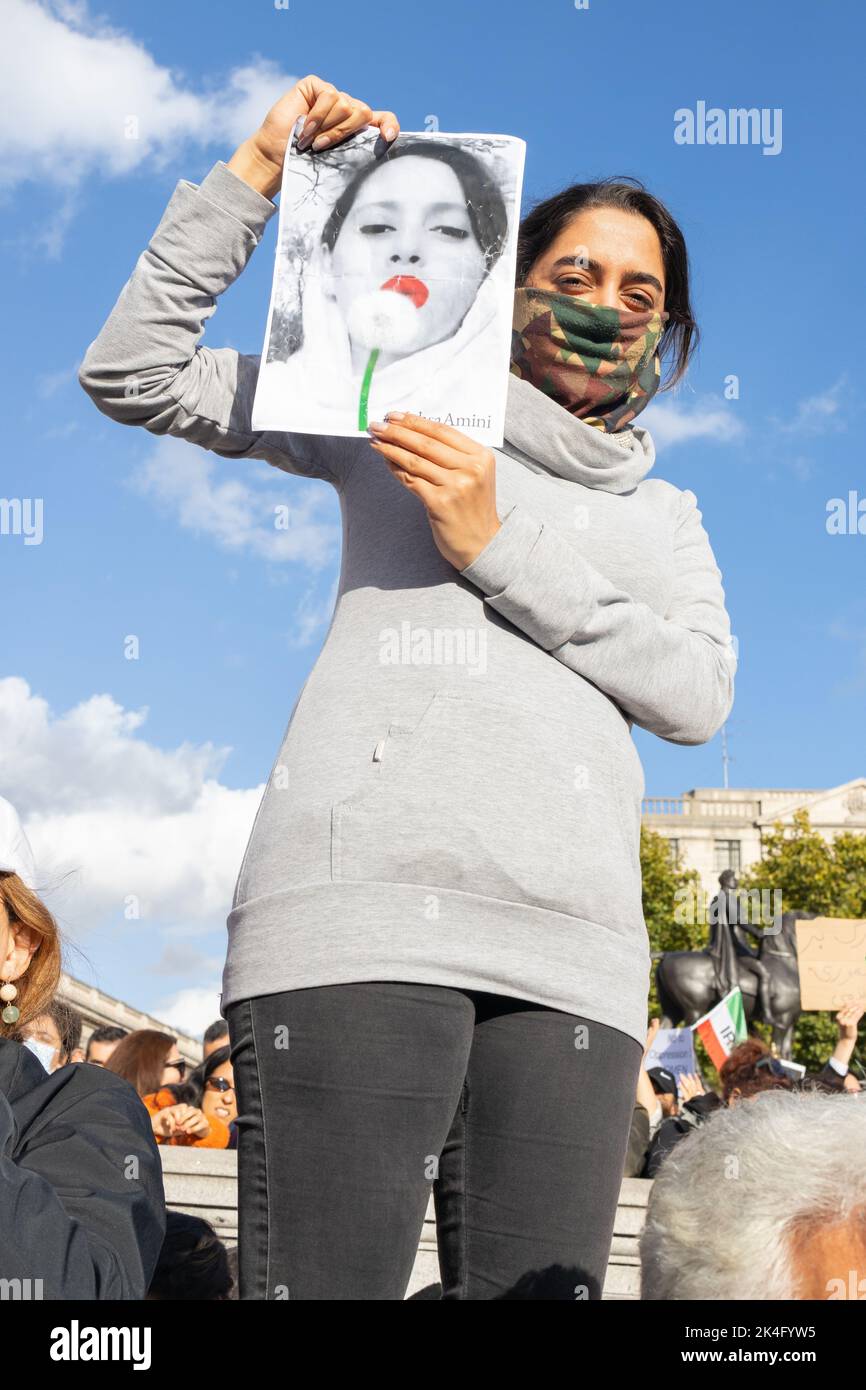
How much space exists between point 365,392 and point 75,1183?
1.16 metres

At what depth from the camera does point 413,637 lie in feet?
6.91

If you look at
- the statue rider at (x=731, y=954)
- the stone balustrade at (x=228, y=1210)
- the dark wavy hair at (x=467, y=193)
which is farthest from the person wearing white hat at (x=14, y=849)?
the statue rider at (x=731, y=954)

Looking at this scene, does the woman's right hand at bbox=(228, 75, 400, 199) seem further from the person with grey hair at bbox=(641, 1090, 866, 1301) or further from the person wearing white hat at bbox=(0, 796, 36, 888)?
the person with grey hair at bbox=(641, 1090, 866, 1301)

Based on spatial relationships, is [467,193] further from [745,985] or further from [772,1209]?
[745,985]

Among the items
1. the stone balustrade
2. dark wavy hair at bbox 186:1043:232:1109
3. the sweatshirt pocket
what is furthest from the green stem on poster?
dark wavy hair at bbox 186:1043:232:1109

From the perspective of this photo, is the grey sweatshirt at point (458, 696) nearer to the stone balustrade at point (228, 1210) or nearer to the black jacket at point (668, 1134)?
the stone balustrade at point (228, 1210)

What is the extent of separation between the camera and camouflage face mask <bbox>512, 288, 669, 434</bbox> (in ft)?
7.64

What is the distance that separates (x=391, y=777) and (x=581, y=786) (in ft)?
0.89

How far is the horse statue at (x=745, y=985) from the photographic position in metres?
13.7

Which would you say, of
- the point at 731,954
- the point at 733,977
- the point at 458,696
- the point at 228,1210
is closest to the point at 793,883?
the point at 731,954

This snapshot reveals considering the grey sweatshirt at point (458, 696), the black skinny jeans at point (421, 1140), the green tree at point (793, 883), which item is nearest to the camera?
the black skinny jeans at point (421, 1140)

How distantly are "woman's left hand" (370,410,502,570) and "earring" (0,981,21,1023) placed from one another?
3.04ft

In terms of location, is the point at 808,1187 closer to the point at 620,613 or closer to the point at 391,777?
the point at 391,777

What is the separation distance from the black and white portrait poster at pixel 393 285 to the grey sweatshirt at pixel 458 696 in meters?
0.11
